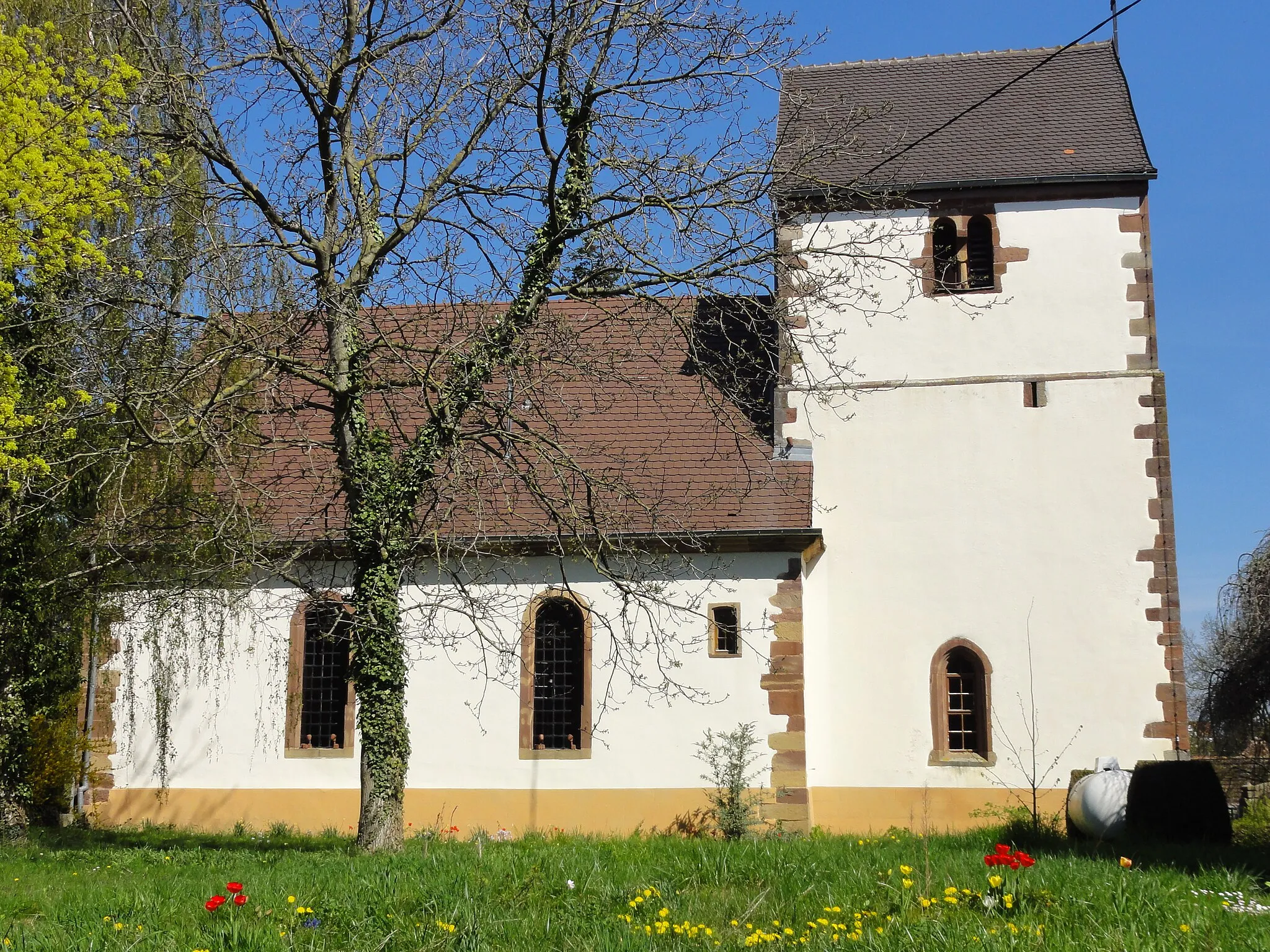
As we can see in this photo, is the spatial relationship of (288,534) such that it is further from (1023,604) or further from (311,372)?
(1023,604)

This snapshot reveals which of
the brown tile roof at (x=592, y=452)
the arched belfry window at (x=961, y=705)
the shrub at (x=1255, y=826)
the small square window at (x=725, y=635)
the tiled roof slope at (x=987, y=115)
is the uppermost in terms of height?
the tiled roof slope at (x=987, y=115)

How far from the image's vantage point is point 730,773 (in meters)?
14.8

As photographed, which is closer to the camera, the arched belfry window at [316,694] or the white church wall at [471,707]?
the white church wall at [471,707]

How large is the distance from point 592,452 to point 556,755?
4.89m

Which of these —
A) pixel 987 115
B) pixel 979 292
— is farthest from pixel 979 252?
pixel 987 115

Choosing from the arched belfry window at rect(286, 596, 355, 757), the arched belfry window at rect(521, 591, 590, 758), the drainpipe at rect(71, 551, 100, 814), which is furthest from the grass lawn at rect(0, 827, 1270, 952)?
the drainpipe at rect(71, 551, 100, 814)

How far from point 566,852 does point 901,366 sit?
9.88 m

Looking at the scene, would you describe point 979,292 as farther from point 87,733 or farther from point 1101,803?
point 87,733

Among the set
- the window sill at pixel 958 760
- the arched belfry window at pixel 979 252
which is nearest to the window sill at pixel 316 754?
the window sill at pixel 958 760

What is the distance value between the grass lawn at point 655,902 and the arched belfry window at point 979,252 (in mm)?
9401

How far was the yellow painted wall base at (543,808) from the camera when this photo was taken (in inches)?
592

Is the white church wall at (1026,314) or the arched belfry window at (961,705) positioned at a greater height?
the white church wall at (1026,314)

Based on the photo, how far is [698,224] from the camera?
380 inches

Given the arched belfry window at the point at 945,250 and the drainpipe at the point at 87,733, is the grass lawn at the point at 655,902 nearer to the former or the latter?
the drainpipe at the point at 87,733
